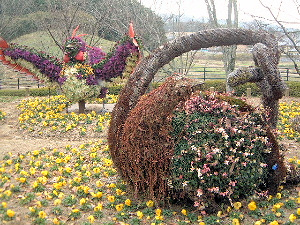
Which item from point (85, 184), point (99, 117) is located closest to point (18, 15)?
point (99, 117)

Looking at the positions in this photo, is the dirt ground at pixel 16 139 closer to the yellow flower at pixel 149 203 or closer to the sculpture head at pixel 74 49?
the sculpture head at pixel 74 49

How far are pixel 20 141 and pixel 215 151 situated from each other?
5.31 metres

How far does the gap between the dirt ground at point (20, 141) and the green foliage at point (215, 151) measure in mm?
1317

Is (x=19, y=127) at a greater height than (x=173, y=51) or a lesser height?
lesser

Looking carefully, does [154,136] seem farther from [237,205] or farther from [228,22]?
[228,22]

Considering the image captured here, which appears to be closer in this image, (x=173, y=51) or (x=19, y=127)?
(x=173, y=51)

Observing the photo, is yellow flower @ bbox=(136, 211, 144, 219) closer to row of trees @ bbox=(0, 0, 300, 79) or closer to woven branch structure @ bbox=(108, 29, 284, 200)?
woven branch structure @ bbox=(108, 29, 284, 200)

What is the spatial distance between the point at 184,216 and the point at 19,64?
7.24m

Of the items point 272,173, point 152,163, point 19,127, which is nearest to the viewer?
point 152,163

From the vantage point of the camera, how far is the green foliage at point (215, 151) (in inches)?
142

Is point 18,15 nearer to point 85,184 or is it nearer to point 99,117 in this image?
point 99,117

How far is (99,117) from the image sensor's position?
9328 mm

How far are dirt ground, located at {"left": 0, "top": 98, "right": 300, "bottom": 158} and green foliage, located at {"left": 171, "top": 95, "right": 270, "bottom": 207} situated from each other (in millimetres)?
1317

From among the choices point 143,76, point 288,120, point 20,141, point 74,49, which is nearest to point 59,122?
point 20,141
